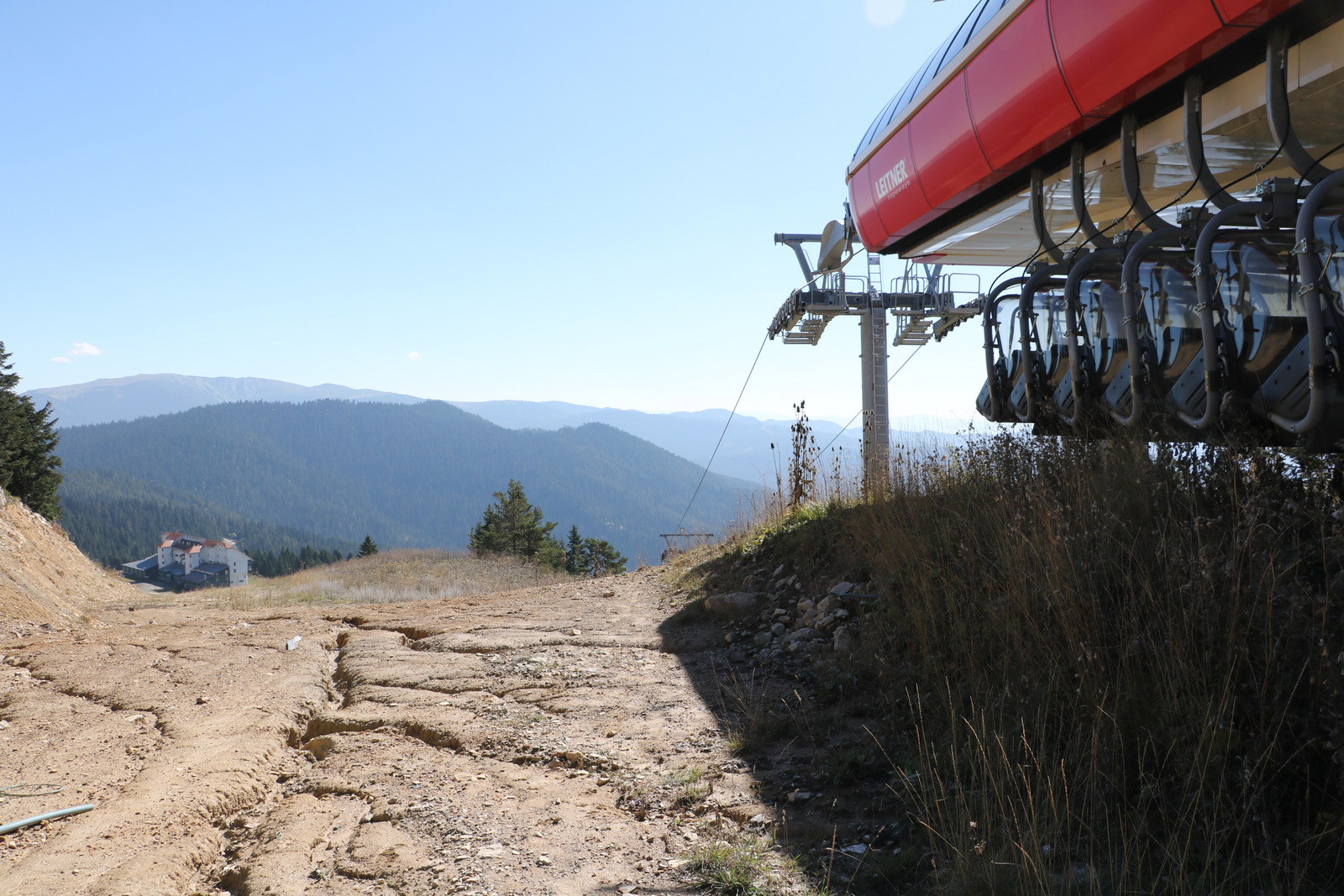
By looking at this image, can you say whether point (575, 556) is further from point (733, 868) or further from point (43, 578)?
point (733, 868)

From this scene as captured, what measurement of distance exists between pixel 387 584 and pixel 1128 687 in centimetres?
1227

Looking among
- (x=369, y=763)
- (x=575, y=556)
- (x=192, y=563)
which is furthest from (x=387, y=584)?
(x=192, y=563)

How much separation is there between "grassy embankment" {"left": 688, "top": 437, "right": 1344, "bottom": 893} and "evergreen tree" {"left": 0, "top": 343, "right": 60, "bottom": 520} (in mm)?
28875

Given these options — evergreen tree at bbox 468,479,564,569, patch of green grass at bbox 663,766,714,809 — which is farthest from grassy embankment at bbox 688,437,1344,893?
evergreen tree at bbox 468,479,564,569

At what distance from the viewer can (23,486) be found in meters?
24.8

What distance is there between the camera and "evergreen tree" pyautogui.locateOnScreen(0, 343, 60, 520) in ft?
77.4

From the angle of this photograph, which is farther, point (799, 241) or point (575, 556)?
point (575, 556)

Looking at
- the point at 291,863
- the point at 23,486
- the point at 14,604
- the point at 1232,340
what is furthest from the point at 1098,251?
the point at 23,486

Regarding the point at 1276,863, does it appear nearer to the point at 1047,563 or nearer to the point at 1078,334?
the point at 1047,563

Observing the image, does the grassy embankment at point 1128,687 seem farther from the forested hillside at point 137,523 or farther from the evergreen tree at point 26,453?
the forested hillside at point 137,523

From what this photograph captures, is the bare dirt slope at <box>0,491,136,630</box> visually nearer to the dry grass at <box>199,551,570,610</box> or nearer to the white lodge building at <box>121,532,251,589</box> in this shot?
the dry grass at <box>199,551,570,610</box>

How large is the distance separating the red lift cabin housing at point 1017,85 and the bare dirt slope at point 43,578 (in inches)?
395

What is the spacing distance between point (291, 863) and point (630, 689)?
2.32 metres

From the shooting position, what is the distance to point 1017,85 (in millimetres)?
5488
